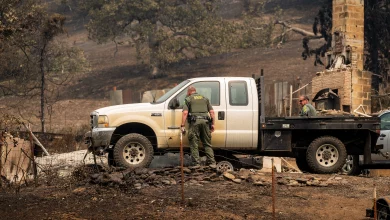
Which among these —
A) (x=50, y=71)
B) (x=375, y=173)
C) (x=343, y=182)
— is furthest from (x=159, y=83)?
(x=343, y=182)

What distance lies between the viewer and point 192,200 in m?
10.7

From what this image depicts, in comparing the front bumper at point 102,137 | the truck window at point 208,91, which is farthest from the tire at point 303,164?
the front bumper at point 102,137

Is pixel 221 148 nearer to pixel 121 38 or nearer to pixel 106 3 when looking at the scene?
pixel 106 3

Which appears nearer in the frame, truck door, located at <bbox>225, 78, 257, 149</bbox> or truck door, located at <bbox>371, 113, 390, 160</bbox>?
truck door, located at <bbox>225, 78, 257, 149</bbox>

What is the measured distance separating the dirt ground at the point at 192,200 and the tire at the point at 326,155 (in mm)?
771

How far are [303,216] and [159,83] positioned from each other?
36.6 meters

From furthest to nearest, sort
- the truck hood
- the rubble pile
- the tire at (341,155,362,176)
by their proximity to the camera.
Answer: the tire at (341,155,362,176) → the truck hood → the rubble pile

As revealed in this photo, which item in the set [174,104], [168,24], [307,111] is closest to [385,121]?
[307,111]

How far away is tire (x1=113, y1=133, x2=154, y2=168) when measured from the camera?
13133 millimetres

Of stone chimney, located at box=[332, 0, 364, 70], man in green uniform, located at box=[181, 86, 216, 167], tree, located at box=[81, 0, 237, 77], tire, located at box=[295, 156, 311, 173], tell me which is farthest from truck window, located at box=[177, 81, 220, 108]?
tree, located at box=[81, 0, 237, 77]

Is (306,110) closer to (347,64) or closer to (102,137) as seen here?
(102,137)

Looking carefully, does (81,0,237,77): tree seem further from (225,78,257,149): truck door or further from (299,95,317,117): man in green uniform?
(225,78,257,149): truck door

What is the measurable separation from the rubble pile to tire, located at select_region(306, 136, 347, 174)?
0.67 m

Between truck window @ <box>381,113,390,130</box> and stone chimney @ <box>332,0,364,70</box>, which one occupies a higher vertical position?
stone chimney @ <box>332,0,364,70</box>
